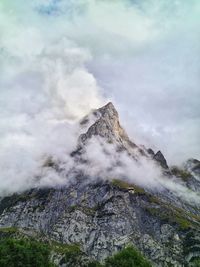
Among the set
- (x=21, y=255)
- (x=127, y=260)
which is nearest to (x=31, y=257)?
(x=21, y=255)

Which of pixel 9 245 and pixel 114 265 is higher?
pixel 9 245

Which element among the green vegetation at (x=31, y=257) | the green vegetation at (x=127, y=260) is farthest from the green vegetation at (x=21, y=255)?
the green vegetation at (x=127, y=260)

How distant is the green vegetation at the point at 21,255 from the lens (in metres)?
135

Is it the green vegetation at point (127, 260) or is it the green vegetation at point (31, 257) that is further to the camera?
the green vegetation at point (127, 260)

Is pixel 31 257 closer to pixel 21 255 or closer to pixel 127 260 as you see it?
pixel 21 255

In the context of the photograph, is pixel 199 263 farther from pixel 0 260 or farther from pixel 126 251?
pixel 0 260

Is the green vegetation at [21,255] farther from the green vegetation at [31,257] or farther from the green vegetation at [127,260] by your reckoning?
the green vegetation at [127,260]

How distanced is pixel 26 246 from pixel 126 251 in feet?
104

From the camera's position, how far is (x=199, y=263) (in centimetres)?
13325

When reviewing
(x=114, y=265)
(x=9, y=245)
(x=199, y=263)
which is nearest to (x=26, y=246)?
(x=9, y=245)

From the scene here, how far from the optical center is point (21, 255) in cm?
13650

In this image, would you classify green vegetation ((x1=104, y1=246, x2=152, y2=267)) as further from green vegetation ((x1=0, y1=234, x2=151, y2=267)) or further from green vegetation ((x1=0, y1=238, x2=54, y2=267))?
green vegetation ((x1=0, y1=238, x2=54, y2=267))

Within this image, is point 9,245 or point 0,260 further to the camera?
point 9,245

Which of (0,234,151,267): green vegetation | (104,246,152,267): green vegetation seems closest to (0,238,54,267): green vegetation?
(0,234,151,267): green vegetation
